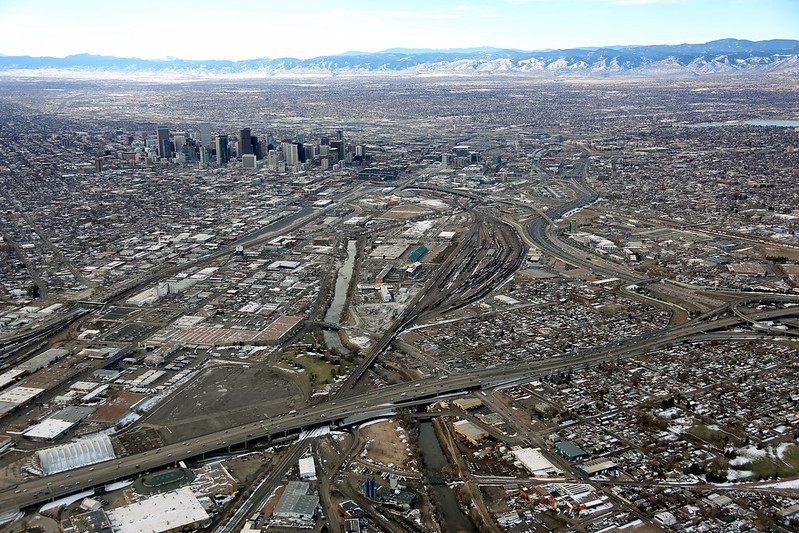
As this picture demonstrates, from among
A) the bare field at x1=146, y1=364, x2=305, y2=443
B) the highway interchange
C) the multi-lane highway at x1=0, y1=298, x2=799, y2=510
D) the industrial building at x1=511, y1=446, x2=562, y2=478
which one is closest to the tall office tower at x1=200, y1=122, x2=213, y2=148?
the highway interchange

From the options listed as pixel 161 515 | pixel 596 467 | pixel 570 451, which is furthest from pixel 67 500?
pixel 596 467

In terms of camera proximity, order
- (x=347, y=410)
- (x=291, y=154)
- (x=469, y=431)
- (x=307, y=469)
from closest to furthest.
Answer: (x=307, y=469)
(x=469, y=431)
(x=347, y=410)
(x=291, y=154)

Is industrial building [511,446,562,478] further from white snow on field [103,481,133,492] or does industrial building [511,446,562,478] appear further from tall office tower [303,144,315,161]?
tall office tower [303,144,315,161]

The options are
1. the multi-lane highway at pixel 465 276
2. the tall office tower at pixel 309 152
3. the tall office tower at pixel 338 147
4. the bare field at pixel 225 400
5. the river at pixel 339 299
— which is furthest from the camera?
the tall office tower at pixel 338 147

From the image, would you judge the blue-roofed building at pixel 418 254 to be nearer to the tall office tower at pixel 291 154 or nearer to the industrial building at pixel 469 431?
the industrial building at pixel 469 431

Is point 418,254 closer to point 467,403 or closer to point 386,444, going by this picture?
point 467,403

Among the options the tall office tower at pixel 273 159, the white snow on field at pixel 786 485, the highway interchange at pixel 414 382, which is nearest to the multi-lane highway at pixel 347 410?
the highway interchange at pixel 414 382
